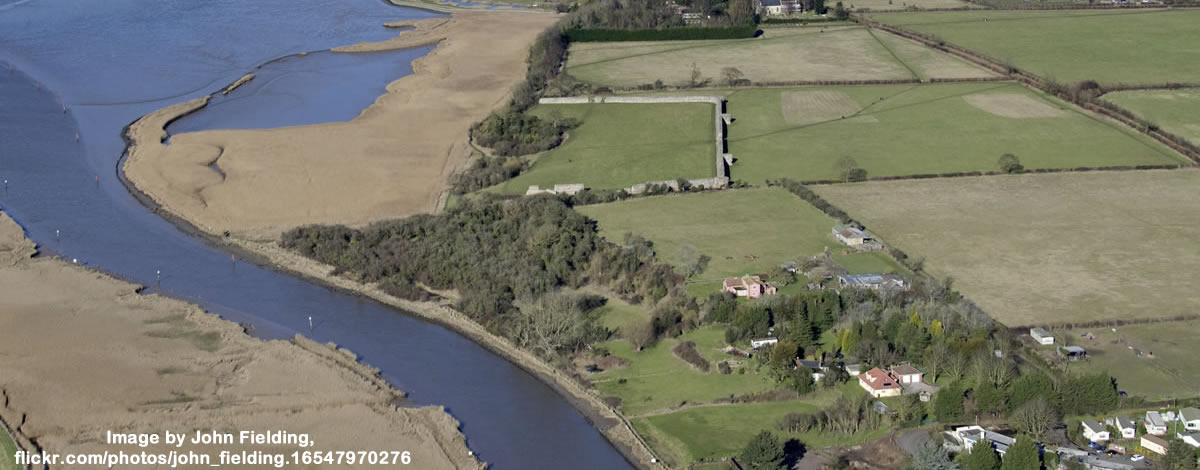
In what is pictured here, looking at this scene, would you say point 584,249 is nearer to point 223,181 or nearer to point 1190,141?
point 223,181

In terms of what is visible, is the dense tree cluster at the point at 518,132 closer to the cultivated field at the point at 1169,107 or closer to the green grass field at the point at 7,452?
the cultivated field at the point at 1169,107

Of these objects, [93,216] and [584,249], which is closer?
[584,249]

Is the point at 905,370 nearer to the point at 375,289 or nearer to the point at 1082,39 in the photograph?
the point at 375,289

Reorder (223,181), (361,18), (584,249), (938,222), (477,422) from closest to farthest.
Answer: (477,422) → (584,249) → (938,222) → (223,181) → (361,18)

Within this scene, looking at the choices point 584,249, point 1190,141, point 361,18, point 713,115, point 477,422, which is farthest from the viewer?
point 361,18

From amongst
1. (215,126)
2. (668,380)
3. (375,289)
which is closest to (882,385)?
(668,380)

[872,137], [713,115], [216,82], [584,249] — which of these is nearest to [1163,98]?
[872,137]
